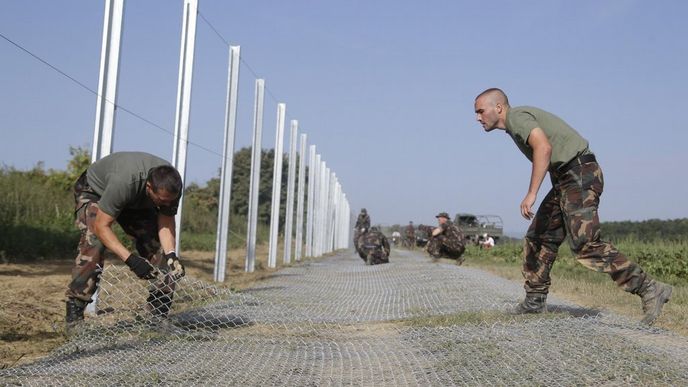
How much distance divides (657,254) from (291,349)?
1174cm

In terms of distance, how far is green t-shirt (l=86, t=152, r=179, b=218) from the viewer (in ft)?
15.9

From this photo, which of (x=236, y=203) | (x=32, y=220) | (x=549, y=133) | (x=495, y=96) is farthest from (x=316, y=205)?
(x=549, y=133)

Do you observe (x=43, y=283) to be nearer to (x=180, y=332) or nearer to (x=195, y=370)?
(x=180, y=332)

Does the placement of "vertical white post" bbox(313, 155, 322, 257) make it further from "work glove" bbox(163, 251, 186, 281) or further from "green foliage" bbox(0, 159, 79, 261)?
"work glove" bbox(163, 251, 186, 281)

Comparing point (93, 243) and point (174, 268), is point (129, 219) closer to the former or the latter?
point (93, 243)

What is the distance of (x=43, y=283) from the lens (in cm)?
904

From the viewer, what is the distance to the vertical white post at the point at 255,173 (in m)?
13.9

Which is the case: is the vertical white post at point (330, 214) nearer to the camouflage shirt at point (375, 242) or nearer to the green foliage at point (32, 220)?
the camouflage shirt at point (375, 242)

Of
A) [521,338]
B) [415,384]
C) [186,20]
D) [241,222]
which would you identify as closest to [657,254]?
[186,20]

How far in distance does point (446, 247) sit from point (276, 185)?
14.4ft

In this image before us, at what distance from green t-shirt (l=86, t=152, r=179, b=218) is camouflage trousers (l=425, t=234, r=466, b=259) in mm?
13005

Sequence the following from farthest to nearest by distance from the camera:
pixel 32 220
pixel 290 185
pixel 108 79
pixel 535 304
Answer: pixel 290 185, pixel 32 220, pixel 108 79, pixel 535 304

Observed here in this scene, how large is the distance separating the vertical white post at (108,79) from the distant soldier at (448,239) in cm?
1142

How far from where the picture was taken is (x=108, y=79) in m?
6.84
